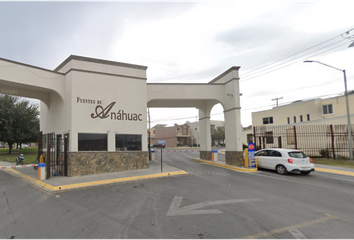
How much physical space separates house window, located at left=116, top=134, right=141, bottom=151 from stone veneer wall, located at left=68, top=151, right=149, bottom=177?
303 mm

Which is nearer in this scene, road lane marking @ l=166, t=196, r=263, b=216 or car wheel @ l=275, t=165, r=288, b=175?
road lane marking @ l=166, t=196, r=263, b=216

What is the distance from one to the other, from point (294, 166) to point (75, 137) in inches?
476

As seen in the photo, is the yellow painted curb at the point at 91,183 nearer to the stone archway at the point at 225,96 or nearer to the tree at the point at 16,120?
the stone archway at the point at 225,96

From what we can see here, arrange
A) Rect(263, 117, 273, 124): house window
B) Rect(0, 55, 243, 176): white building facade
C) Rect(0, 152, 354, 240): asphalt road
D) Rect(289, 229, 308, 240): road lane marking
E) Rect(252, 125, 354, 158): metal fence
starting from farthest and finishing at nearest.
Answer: Rect(263, 117, 273, 124): house window
Rect(252, 125, 354, 158): metal fence
Rect(0, 55, 243, 176): white building facade
Rect(0, 152, 354, 240): asphalt road
Rect(289, 229, 308, 240): road lane marking

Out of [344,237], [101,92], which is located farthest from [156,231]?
[101,92]

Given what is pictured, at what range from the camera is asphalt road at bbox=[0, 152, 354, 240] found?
4.89m

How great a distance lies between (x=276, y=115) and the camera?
3538cm

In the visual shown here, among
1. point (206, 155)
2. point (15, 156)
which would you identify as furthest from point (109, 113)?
point (15, 156)

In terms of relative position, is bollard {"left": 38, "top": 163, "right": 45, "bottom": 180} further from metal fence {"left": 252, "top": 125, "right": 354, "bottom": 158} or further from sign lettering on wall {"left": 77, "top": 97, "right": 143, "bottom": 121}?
metal fence {"left": 252, "top": 125, "right": 354, "bottom": 158}

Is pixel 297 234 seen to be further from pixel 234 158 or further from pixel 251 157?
pixel 234 158

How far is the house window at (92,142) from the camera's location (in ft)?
42.7

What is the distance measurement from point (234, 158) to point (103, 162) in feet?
30.1

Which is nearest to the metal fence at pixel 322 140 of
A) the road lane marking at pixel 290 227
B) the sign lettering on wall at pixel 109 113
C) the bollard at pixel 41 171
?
the sign lettering on wall at pixel 109 113

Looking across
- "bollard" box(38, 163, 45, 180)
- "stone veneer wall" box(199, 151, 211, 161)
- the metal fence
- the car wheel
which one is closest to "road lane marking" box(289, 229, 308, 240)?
the car wheel
